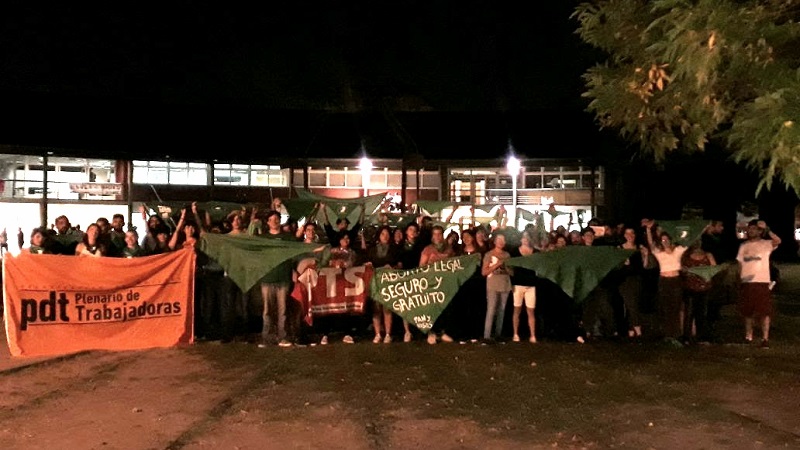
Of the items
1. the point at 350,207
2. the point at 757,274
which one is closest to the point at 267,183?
the point at 350,207

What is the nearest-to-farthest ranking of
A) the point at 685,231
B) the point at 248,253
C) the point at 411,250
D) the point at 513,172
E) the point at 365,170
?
the point at 248,253 → the point at 685,231 → the point at 411,250 → the point at 513,172 → the point at 365,170

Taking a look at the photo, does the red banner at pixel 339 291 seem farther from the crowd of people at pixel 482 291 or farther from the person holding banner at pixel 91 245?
the person holding banner at pixel 91 245

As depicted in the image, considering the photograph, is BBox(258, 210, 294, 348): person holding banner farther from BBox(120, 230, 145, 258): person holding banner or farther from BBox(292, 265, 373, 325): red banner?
BBox(120, 230, 145, 258): person holding banner

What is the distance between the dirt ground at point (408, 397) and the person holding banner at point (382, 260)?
0.48m

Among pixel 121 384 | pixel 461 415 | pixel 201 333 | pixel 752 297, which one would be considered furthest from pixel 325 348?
pixel 752 297

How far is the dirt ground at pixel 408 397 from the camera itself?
5887 millimetres

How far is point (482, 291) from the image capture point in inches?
417

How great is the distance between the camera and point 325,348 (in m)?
9.68

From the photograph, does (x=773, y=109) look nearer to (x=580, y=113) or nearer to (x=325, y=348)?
(x=325, y=348)

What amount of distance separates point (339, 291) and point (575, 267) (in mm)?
3241

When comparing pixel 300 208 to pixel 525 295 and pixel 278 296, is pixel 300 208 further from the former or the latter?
pixel 525 295

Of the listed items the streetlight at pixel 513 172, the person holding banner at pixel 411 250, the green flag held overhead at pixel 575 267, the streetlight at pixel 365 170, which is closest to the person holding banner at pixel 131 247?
the person holding banner at pixel 411 250

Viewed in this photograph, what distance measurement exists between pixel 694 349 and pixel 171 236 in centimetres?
753

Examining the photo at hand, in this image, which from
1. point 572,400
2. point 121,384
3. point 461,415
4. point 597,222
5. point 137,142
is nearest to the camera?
point 461,415
